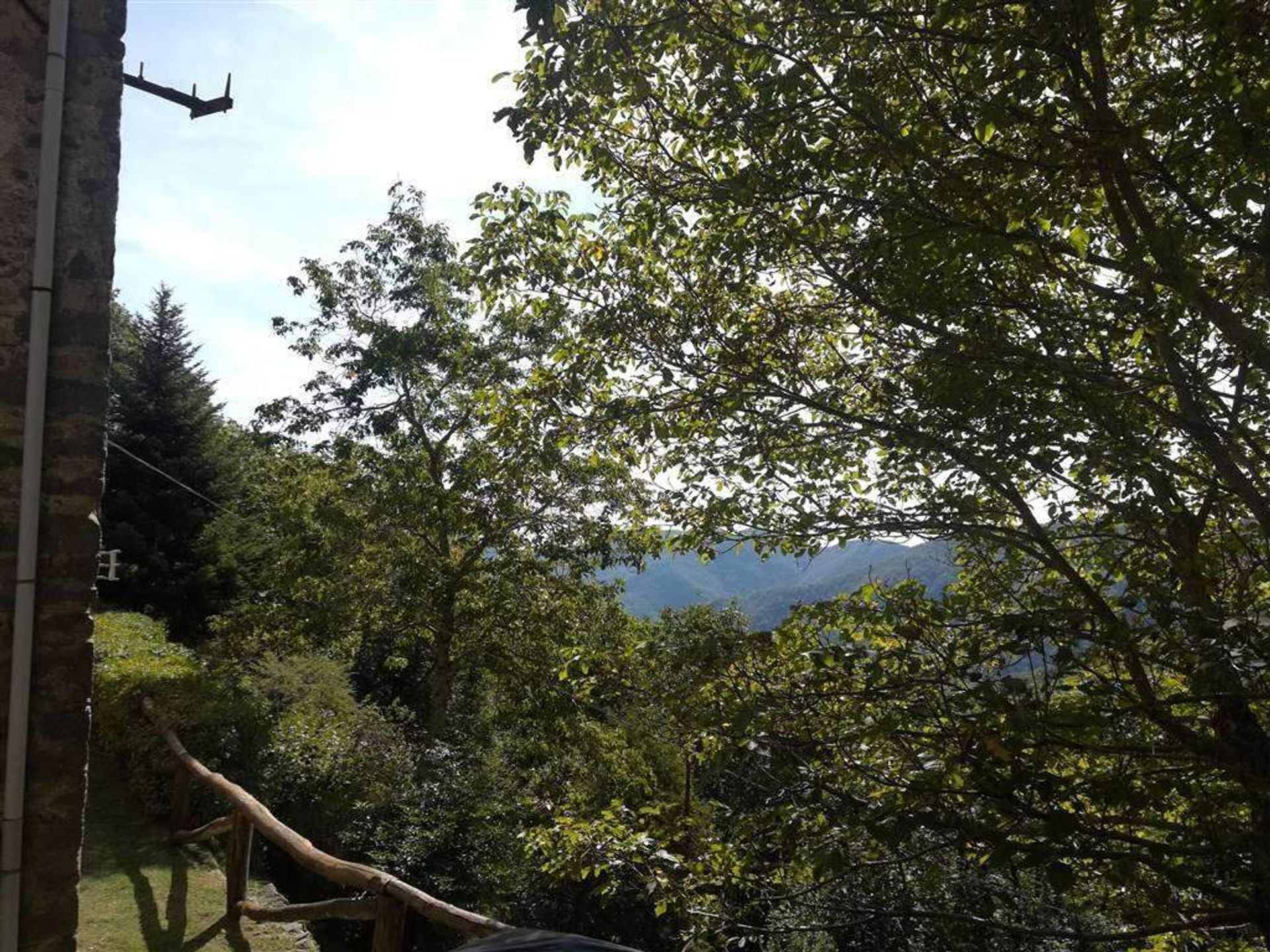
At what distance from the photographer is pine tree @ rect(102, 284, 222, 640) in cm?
1689

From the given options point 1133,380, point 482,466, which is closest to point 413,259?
point 482,466

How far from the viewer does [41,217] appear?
3.19 meters

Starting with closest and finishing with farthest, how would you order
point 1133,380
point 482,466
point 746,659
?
point 1133,380 < point 746,659 < point 482,466

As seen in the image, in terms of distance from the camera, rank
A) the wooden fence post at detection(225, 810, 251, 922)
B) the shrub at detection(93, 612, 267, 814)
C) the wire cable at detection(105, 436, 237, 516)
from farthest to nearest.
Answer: the wire cable at detection(105, 436, 237, 516) < the shrub at detection(93, 612, 267, 814) < the wooden fence post at detection(225, 810, 251, 922)

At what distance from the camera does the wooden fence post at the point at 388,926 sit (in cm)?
396

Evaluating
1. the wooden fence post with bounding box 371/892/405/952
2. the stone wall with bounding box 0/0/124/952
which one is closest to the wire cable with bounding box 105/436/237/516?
the stone wall with bounding box 0/0/124/952

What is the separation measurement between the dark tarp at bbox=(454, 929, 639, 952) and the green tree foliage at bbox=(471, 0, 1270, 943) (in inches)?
35.9

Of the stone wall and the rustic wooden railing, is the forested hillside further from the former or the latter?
the stone wall

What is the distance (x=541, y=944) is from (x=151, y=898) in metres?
5.65

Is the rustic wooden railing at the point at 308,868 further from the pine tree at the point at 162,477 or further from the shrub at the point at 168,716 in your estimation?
the pine tree at the point at 162,477

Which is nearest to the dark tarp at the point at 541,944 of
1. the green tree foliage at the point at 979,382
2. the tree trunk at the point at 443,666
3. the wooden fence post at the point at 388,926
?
the green tree foliage at the point at 979,382

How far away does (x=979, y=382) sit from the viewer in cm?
312

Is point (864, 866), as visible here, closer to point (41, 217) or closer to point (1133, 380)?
point (1133, 380)

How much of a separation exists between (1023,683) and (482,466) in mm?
3515
